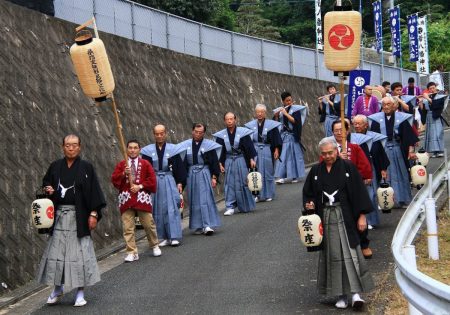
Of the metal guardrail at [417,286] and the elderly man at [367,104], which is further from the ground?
the elderly man at [367,104]

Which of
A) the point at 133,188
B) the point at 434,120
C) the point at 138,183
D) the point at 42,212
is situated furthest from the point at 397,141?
the point at 42,212

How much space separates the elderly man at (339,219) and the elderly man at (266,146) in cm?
882

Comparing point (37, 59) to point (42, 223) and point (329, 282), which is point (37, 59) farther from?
point (329, 282)

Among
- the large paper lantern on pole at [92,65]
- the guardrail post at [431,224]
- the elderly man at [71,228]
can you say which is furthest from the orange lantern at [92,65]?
the guardrail post at [431,224]

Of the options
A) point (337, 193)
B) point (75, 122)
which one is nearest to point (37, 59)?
point (75, 122)

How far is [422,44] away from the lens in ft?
131

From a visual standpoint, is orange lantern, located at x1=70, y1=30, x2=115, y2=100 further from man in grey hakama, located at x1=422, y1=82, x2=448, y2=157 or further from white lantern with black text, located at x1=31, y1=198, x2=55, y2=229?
man in grey hakama, located at x1=422, y1=82, x2=448, y2=157

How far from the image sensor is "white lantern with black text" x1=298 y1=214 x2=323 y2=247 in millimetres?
9477

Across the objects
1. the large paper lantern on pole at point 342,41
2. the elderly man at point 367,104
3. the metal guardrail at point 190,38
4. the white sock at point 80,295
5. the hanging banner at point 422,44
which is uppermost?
the hanging banner at point 422,44

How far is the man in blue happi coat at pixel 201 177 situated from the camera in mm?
15109

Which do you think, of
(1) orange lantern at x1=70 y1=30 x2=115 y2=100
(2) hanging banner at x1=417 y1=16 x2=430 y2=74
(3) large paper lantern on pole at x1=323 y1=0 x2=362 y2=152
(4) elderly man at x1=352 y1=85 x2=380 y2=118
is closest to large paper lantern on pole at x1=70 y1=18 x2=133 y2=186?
(1) orange lantern at x1=70 y1=30 x2=115 y2=100

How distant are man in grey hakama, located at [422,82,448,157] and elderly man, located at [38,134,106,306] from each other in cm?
1338

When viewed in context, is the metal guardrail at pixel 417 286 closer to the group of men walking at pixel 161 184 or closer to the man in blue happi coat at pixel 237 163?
the group of men walking at pixel 161 184

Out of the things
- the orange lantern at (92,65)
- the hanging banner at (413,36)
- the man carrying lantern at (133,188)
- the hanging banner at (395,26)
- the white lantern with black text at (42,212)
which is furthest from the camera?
the hanging banner at (413,36)
